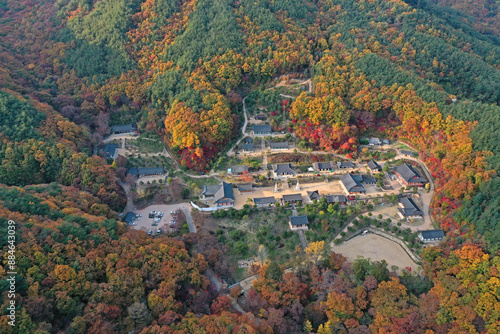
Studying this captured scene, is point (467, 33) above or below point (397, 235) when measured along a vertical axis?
above

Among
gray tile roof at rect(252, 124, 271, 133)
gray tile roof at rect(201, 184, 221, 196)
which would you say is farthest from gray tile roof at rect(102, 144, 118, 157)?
gray tile roof at rect(252, 124, 271, 133)

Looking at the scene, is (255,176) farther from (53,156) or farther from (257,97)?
(53,156)

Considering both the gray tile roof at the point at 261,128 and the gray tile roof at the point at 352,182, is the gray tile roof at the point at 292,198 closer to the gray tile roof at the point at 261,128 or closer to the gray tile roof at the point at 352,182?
the gray tile roof at the point at 352,182

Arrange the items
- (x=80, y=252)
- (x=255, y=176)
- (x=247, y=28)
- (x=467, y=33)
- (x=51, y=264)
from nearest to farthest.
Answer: (x=51, y=264)
(x=80, y=252)
(x=255, y=176)
(x=247, y=28)
(x=467, y=33)

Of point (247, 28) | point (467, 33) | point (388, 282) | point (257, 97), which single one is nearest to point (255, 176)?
point (257, 97)

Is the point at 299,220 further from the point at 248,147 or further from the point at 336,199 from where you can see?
the point at 248,147

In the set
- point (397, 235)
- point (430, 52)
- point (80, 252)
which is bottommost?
point (397, 235)
